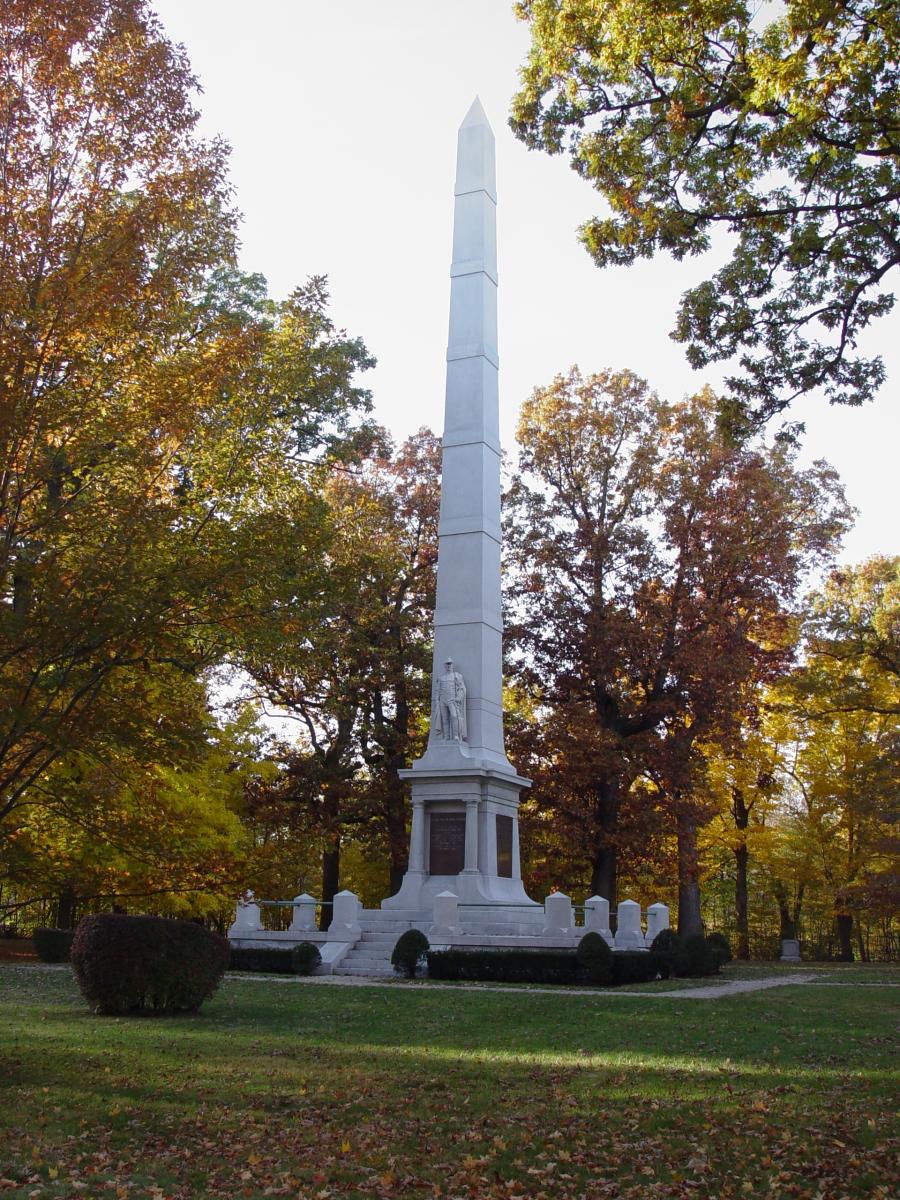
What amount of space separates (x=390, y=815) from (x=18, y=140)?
25.9 m

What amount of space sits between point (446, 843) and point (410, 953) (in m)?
4.44

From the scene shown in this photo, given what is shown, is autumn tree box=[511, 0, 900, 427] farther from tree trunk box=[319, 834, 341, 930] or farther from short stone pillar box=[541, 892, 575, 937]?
tree trunk box=[319, 834, 341, 930]

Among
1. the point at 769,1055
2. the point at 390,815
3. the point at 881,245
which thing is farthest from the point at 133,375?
the point at 390,815

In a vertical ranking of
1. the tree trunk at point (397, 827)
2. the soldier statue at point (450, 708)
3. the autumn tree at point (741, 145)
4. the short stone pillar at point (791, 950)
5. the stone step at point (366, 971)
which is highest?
the autumn tree at point (741, 145)

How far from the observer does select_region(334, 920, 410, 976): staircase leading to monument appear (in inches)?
851

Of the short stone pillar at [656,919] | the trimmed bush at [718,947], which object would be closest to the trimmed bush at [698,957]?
the trimmed bush at [718,947]

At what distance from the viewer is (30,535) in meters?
8.82

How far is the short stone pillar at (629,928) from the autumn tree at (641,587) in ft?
18.5

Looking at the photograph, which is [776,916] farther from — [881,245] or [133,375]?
[133,375]

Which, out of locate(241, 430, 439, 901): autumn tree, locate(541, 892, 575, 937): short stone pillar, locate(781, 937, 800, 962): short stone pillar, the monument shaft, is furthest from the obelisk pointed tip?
locate(781, 937, 800, 962): short stone pillar

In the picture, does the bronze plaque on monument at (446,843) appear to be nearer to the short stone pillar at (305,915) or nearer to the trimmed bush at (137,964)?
the short stone pillar at (305,915)

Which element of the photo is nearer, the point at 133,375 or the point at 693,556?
the point at 133,375

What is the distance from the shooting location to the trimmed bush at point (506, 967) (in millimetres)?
19578

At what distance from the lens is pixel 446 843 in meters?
24.2
